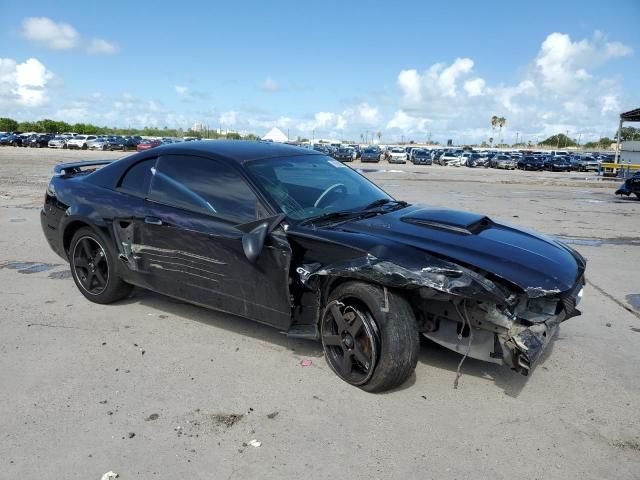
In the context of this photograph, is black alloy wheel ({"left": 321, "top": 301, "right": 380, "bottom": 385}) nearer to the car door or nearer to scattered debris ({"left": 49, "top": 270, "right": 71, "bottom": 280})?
the car door

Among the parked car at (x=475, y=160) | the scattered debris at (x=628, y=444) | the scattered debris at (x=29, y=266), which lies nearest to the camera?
the scattered debris at (x=628, y=444)

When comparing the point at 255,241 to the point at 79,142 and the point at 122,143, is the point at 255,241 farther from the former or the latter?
the point at 79,142

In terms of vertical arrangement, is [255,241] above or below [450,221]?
below

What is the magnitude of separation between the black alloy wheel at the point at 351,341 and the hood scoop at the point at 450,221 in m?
0.88

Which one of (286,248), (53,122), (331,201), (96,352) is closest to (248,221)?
(286,248)

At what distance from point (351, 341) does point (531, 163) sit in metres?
45.2

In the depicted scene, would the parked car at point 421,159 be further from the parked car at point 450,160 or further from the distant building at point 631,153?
the distant building at point 631,153

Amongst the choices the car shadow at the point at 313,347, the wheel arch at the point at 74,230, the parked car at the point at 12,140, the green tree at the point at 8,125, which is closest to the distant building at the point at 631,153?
the car shadow at the point at 313,347

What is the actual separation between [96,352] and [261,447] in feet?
5.88

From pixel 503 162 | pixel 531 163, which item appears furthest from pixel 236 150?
pixel 503 162

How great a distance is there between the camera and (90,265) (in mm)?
4938

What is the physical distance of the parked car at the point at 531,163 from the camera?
44.3m

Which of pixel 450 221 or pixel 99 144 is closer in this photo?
pixel 450 221

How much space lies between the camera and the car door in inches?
144
